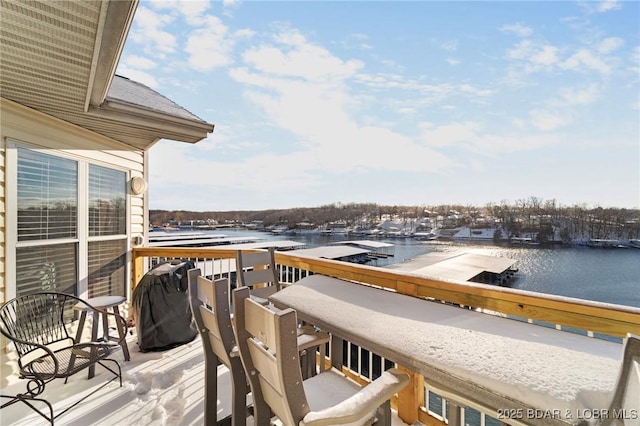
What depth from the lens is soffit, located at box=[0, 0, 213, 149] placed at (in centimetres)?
158

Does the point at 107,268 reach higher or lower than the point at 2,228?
lower

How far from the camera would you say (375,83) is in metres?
9.07

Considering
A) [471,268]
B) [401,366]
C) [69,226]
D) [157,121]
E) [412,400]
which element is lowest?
[471,268]

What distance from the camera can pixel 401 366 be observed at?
163 cm

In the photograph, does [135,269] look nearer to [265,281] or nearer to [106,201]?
[106,201]

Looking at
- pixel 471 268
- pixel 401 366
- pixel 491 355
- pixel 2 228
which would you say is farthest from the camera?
pixel 471 268

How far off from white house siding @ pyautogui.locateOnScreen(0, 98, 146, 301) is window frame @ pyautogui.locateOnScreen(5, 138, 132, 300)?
20 millimetres

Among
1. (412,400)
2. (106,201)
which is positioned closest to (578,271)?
(412,400)

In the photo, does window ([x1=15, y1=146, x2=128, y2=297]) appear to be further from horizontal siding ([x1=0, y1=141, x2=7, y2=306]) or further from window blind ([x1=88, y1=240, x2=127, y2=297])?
horizontal siding ([x1=0, y1=141, x2=7, y2=306])

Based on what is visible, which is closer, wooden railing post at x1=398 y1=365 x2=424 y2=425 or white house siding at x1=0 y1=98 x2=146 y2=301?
wooden railing post at x1=398 y1=365 x2=424 y2=425

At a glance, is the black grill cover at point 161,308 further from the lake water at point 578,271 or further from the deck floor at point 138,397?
the lake water at point 578,271

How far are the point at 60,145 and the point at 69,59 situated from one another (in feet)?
5.64

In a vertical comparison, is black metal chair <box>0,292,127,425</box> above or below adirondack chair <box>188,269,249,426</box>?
below

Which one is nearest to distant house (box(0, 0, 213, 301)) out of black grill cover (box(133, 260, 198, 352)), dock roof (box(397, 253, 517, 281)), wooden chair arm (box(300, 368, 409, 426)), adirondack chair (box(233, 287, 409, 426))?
black grill cover (box(133, 260, 198, 352))
